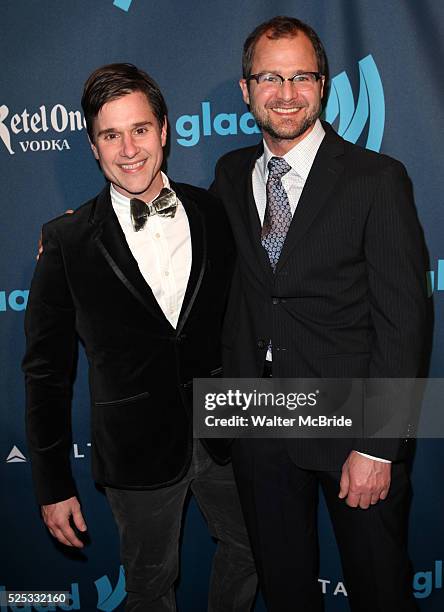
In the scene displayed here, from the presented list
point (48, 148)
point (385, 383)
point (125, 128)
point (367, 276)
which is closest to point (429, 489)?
point (385, 383)

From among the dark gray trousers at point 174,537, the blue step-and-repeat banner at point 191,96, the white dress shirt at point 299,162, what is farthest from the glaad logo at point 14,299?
the white dress shirt at point 299,162

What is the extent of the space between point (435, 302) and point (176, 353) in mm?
1186

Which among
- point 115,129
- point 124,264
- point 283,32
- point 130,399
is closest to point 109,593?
point 130,399

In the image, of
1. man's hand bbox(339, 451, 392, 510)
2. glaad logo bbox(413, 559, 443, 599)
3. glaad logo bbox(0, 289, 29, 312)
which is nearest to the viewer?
Result: man's hand bbox(339, 451, 392, 510)

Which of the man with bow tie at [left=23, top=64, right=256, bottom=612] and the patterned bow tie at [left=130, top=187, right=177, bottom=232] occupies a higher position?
the patterned bow tie at [left=130, top=187, right=177, bottom=232]

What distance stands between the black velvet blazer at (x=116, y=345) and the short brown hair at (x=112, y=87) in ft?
0.93

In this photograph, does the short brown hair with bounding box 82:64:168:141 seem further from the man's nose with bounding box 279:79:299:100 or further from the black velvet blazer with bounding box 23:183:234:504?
the man's nose with bounding box 279:79:299:100

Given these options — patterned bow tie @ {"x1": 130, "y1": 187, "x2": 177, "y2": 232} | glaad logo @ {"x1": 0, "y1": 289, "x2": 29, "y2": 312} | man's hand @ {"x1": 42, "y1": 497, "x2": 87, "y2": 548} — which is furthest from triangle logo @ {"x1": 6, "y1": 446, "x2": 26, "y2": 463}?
patterned bow tie @ {"x1": 130, "y1": 187, "x2": 177, "y2": 232}

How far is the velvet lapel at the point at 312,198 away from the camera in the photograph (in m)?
1.99

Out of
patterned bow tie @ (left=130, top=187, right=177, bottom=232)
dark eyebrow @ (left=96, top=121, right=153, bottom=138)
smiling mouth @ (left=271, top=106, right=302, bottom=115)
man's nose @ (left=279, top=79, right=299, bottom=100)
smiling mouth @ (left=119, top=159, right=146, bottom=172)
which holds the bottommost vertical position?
patterned bow tie @ (left=130, top=187, right=177, bottom=232)

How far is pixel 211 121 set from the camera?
255cm

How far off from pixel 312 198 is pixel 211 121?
2.51 ft

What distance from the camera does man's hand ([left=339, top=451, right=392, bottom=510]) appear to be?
2.00 m

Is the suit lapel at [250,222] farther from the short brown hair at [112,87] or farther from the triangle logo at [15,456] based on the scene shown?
the triangle logo at [15,456]
